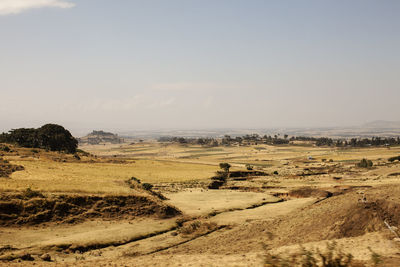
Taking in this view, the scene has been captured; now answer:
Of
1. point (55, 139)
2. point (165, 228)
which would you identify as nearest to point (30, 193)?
point (165, 228)

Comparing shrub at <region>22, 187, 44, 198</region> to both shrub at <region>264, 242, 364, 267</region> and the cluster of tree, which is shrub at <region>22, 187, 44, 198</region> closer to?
shrub at <region>264, 242, 364, 267</region>

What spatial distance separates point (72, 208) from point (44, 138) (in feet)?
302

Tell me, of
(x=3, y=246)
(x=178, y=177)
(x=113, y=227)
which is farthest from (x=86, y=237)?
(x=178, y=177)

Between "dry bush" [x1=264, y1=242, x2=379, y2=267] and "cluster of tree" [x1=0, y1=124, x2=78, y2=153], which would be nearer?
"dry bush" [x1=264, y1=242, x2=379, y2=267]

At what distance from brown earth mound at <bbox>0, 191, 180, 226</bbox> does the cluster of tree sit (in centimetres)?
8539

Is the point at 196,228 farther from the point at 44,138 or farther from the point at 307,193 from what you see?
the point at 44,138

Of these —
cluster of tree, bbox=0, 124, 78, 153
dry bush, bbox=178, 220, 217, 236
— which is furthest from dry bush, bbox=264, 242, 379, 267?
cluster of tree, bbox=0, 124, 78, 153

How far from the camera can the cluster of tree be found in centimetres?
11581

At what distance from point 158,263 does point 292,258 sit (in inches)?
366

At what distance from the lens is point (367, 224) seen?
1121 inches

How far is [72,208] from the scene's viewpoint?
114 feet

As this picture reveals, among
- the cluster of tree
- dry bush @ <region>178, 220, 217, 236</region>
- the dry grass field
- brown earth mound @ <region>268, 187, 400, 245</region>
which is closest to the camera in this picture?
the dry grass field

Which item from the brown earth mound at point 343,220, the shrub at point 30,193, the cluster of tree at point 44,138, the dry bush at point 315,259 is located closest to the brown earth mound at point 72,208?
the shrub at point 30,193

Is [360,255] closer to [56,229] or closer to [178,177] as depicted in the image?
[56,229]
